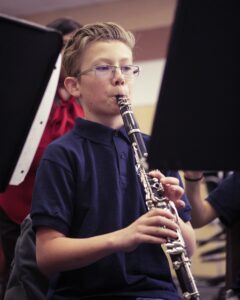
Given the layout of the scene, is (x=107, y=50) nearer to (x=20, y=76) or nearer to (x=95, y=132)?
(x=95, y=132)

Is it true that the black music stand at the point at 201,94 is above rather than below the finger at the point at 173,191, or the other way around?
above

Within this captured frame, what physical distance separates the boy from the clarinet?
0.02 m

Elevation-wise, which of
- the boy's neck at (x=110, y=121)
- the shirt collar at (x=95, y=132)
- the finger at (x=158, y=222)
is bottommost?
the finger at (x=158, y=222)

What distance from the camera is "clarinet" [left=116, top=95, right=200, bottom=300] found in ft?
3.21

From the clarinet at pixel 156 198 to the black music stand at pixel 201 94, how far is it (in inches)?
13.3

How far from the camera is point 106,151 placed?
1154 millimetres

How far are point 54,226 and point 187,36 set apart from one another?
52 cm

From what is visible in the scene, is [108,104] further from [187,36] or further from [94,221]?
[187,36]

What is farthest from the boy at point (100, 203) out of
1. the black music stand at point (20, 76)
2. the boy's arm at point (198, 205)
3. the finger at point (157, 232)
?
the black music stand at point (20, 76)

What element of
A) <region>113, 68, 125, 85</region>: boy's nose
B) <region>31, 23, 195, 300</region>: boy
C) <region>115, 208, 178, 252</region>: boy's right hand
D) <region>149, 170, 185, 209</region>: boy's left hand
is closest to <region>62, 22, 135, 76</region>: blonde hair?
<region>31, 23, 195, 300</region>: boy

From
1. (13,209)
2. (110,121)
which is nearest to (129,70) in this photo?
(110,121)

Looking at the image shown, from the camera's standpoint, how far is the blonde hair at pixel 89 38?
47.4 inches

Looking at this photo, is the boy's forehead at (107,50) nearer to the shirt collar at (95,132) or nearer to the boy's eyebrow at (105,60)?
the boy's eyebrow at (105,60)

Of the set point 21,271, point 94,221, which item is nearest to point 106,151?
point 94,221
